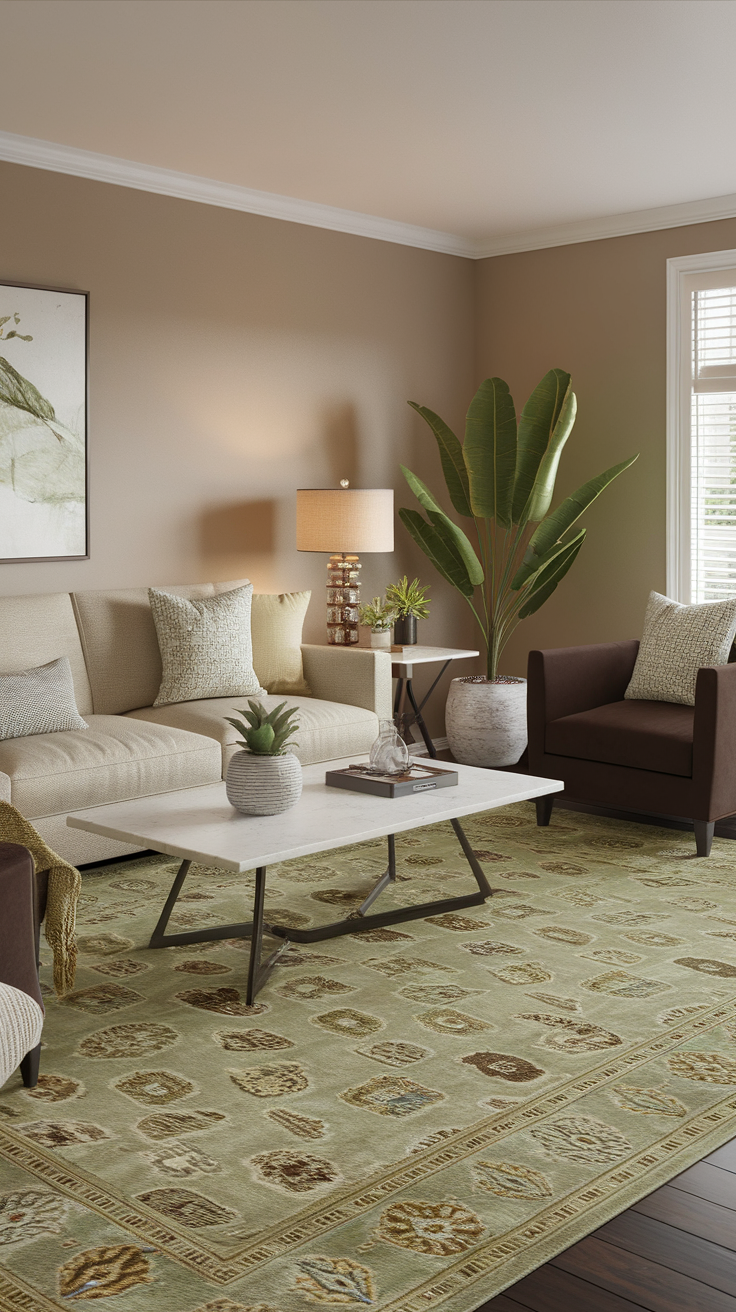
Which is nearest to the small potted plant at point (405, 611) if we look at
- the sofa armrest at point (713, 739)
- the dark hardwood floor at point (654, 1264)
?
the sofa armrest at point (713, 739)

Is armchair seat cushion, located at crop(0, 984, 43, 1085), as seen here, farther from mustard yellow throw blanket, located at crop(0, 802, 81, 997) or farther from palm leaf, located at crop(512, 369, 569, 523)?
palm leaf, located at crop(512, 369, 569, 523)

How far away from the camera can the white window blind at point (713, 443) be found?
5824 millimetres

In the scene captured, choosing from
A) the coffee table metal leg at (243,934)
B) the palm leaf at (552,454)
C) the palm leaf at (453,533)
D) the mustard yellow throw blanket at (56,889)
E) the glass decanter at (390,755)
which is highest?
the palm leaf at (552,454)

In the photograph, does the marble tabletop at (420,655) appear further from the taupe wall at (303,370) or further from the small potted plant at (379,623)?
the taupe wall at (303,370)

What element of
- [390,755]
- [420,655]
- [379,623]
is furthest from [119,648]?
[390,755]

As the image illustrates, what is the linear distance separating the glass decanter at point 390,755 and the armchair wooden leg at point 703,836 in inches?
56.3

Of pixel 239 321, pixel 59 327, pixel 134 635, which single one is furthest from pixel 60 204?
pixel 134 635

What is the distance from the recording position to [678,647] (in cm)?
511

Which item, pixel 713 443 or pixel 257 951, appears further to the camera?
pixel 713 443

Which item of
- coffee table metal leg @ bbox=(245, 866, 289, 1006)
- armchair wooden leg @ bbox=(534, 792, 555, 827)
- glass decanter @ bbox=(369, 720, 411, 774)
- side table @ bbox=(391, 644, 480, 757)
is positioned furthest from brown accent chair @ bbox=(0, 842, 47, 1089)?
side table @ bbox=(391, 644, 480, 757)

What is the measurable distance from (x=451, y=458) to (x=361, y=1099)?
12.8 ft

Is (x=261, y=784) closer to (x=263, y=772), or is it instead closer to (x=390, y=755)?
(x=263, y=772)

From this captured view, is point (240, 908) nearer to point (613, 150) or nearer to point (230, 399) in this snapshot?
point (230, 399)

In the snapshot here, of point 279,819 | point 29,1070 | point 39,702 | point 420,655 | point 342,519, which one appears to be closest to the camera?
point 29,1070
